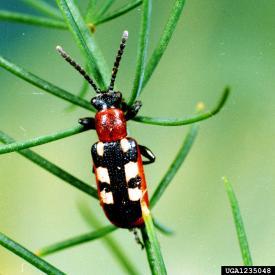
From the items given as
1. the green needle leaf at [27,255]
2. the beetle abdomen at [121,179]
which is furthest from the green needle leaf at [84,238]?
the green needle leaf at [27,255]

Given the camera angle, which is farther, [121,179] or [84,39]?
[121,179]

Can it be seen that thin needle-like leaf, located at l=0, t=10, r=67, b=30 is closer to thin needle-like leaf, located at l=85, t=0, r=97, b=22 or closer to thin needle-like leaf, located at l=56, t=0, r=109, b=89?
thin needle-like leaf, located at l=85, t=0, r=97, b=22

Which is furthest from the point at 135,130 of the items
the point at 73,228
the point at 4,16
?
the point at 4,16

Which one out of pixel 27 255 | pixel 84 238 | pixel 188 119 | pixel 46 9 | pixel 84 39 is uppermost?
pixel 46 9

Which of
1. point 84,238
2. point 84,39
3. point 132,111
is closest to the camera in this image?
point 84,39

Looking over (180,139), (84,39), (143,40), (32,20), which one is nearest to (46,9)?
(32,20)

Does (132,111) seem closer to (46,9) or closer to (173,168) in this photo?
(173,168)
